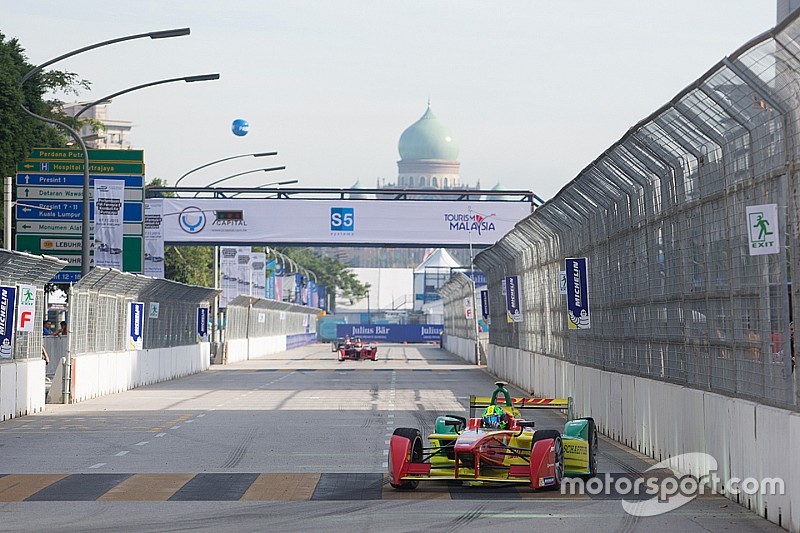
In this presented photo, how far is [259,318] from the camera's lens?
79.2 metres

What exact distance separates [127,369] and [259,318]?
42163 millimetres

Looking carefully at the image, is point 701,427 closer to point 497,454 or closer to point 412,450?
point 497,454

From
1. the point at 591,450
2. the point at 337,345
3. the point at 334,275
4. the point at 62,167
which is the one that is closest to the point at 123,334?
the point at 62,167

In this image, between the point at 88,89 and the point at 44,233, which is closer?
the point at 44,233

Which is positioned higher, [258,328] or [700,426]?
[258,328]

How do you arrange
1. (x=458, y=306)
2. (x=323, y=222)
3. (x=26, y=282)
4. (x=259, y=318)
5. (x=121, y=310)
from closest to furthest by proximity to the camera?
(x=26, y=282) < (x=121, y=310) < (x=323, y=222) < (x=458, y=306) < (x=259, y=318)

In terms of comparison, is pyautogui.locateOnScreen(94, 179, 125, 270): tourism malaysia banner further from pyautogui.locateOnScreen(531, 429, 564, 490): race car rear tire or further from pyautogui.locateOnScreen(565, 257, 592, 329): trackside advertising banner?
pyautogui.locateOnScreen(531, 429, 564, 490): race car rear tire

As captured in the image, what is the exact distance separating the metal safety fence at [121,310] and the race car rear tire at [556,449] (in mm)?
18503

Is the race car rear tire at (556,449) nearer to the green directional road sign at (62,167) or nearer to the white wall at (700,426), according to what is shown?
the white wall at (700,426)

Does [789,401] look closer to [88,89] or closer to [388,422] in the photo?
[388,422]

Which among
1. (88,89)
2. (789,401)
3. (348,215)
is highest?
(88,89)

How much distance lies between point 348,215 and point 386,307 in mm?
132230

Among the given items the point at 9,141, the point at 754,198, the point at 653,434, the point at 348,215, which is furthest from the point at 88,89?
the point at 754,198

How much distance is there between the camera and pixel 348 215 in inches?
2456
